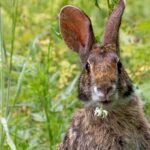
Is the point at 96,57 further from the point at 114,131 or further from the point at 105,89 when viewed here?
the point at 114,131

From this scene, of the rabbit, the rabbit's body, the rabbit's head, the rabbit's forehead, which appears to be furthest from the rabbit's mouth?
the rabbit's body

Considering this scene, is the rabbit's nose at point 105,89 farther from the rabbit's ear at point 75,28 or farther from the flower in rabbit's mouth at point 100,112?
the rabbit's ear at point 75,28

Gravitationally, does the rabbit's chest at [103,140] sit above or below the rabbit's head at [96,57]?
below

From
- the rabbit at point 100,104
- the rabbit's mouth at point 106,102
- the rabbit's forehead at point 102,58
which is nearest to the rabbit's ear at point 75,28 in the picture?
the rabbit at point 100,104

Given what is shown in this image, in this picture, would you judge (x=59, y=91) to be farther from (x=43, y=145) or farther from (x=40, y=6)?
(x=40, y=6)

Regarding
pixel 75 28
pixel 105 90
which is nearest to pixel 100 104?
pixel 105 90

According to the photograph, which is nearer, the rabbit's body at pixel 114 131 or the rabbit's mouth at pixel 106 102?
the rabbit's mouth at pixel 106 102

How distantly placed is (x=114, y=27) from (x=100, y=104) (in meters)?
0.80

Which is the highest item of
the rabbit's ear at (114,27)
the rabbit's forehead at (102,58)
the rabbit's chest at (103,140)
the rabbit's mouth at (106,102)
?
the rabbit's ear at (114,27)

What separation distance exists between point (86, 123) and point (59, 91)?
167cm

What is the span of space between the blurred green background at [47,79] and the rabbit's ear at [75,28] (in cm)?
9

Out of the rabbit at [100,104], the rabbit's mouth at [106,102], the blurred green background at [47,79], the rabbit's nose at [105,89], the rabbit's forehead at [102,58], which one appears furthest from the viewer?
the blurred green background at [47,79]

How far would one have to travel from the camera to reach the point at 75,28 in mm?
10320

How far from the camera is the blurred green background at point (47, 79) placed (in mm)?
10305
